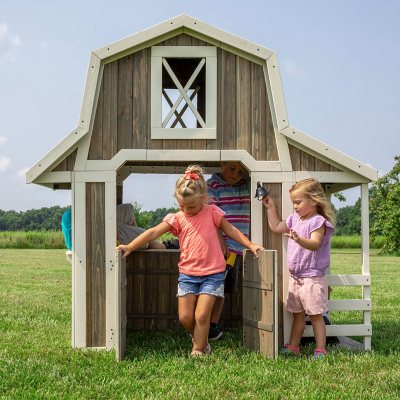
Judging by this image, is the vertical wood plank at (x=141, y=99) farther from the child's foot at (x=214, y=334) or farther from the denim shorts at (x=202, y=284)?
the child's foot at (x=214, y=334)

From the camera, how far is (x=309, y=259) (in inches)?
310

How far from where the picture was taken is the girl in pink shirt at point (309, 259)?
7750mm

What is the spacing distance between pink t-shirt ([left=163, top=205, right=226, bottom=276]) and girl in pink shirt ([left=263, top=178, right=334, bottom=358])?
2.58ft

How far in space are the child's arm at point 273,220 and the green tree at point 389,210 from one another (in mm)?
41419

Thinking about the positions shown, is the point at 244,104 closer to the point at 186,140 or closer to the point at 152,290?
the point at 186,140

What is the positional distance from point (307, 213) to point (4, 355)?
3520 mm

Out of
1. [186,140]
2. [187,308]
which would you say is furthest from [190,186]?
[187,308]

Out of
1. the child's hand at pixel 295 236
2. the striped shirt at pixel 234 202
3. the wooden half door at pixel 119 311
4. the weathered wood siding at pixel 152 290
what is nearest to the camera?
the wooden half door at pixel 119 311

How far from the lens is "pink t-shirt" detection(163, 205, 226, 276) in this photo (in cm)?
763

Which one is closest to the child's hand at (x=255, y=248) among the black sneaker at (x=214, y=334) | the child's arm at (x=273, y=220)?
the child's arm at (x=273, y=220)

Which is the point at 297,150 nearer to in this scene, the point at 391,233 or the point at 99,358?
the point at 99,358

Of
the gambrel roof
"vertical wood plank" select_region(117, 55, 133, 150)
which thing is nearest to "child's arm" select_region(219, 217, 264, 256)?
the gambrel roof

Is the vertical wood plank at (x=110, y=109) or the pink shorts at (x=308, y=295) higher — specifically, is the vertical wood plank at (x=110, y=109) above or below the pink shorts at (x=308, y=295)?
above

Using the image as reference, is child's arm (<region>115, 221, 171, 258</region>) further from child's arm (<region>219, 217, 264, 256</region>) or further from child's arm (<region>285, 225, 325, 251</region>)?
child's arm (<region>285, 225, 325, 251</region>)
